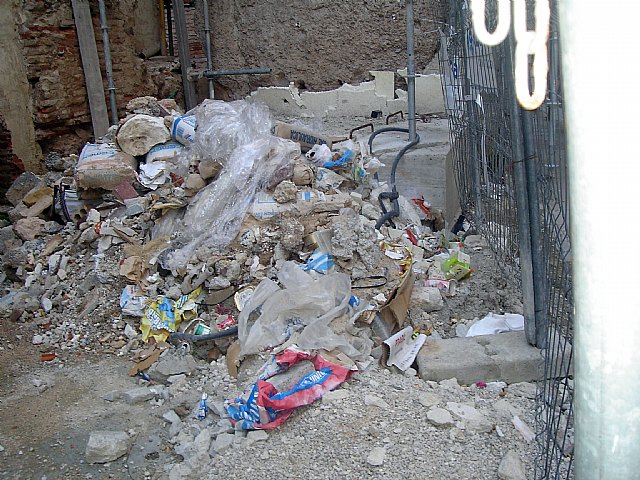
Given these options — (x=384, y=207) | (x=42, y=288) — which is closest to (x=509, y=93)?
(x=384, y=207)

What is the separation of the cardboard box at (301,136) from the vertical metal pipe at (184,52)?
3448 millimetres

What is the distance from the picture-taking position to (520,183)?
8.59 ft

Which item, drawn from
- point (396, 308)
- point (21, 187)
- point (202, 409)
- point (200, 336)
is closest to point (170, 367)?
point (200, 336)

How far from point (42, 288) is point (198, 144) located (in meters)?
1.42

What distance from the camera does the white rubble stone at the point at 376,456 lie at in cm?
212

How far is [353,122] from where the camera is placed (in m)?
6.88

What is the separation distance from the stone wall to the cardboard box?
8.58ft

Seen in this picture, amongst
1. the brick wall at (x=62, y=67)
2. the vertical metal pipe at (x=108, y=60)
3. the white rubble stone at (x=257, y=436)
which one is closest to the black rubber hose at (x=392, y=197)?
the white rubble stone at (x=257, y=436)

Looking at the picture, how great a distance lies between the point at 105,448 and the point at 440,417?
1337 millimetres

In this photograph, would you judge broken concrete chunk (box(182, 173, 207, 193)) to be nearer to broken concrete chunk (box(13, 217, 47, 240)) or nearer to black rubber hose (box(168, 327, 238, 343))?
black rubber hose (box(168, 327, 238, 343))

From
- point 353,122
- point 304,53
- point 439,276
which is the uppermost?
point 304,53

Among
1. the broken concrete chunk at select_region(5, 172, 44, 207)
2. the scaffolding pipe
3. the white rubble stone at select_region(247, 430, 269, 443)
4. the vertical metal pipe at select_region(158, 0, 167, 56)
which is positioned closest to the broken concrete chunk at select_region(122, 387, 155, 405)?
the white rubble stone at select_region(247, 430, 269, 443)

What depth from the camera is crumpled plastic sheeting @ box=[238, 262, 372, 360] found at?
2799 mm

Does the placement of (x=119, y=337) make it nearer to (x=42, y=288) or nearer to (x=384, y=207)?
(x=42, y=288)
